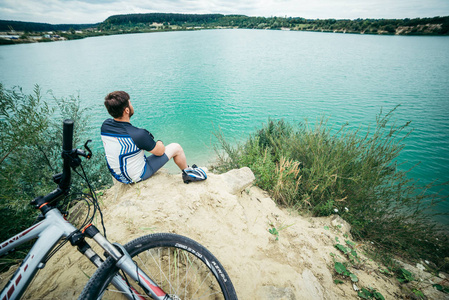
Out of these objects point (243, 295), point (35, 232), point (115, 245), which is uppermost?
point (35, 232)

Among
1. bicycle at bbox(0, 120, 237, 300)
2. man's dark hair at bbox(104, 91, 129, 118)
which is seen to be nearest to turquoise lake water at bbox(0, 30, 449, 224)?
man's dark hair at bbox(104, 91, 129, 118)

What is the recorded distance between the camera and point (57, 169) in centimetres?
427

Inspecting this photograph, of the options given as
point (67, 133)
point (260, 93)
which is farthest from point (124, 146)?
point (260, 93)

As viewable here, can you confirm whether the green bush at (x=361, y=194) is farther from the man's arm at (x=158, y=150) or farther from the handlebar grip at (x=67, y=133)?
the handlebar grip at (x=67, y=133)

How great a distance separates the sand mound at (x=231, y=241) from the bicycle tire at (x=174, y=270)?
346 mm

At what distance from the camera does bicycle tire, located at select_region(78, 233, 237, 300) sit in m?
1.45

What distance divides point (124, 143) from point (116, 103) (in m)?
0.56

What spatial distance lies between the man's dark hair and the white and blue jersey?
146 millimetres

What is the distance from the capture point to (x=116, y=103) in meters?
2.57

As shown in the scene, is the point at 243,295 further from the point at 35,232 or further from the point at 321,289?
the point at 35,232

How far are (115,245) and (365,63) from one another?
28.5 metres

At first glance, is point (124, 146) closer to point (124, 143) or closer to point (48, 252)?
point (124, 143)

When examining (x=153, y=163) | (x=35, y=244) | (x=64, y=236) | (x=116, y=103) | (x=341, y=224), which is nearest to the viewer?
(x=35, y=244)

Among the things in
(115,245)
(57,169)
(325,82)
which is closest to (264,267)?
(115,245)
